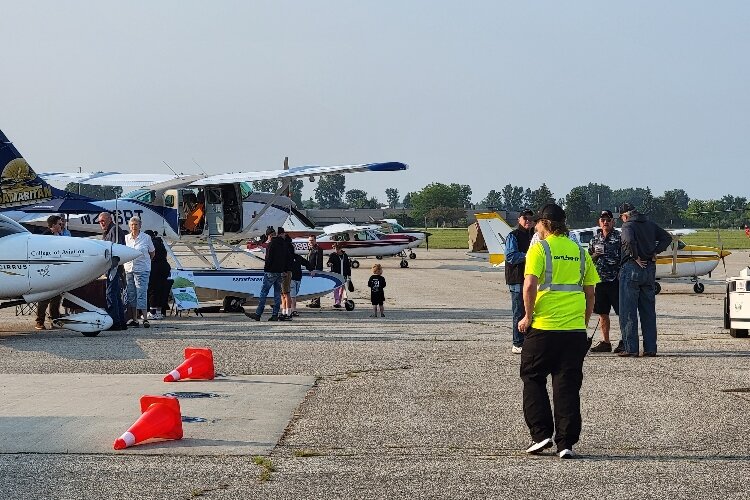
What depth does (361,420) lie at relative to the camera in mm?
8414

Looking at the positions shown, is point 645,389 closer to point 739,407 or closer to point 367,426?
point 739,407

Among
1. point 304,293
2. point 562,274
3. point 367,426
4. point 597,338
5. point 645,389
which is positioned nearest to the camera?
point 562,274

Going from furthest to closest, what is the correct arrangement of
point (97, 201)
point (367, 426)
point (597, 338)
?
point (97, 201) → point (597, 338) → point (367, 426)

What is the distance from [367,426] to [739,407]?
10.3 feet

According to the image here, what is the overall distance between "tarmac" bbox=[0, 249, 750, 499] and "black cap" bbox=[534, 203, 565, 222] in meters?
1.54

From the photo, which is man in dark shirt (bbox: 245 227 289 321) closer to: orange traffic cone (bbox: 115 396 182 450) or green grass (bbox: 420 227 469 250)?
orange traffic cone (bbox: 115 396 182 450)

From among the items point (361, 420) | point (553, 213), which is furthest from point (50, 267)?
point (553, 213)

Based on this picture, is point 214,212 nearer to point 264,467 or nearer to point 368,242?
point 264,467

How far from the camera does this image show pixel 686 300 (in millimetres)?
26031

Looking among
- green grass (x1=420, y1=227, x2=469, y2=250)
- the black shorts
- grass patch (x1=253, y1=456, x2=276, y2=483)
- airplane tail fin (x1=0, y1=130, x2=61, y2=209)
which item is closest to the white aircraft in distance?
airplane tail fin (x1=0, y1=130, x2=61, y2=209)

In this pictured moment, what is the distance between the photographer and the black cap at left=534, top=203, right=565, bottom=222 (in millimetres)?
7594

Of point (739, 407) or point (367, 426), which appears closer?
point (367, 426)

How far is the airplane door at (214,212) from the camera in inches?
1005

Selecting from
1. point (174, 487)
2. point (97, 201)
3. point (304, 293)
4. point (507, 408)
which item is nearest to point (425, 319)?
point (304, 293)
